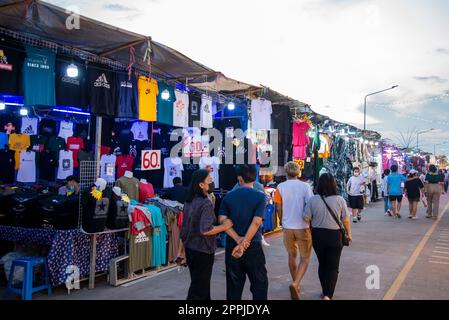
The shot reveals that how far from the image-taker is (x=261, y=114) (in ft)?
33.9

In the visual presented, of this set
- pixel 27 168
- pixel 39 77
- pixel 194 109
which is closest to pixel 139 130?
pixel 194 109

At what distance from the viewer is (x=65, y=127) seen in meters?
10.3

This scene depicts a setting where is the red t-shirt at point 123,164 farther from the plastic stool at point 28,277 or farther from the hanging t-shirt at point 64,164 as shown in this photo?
the plastic stool at point 28,277

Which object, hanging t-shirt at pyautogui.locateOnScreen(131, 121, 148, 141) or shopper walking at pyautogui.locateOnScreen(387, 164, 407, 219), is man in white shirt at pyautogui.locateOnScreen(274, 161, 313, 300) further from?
shopper walking at pyautogui.locateOnScreen(387, 164, 407, 219)

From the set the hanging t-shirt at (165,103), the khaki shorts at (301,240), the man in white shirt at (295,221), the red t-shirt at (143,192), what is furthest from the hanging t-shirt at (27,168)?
the khaki shorts at (301,240)

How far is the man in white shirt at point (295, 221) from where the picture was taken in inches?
215

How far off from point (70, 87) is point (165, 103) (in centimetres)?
218

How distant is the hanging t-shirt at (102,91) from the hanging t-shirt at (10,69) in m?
1.11

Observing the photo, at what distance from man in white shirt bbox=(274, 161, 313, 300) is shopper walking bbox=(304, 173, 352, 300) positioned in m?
0.19

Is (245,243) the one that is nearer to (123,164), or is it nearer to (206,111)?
(206,111)

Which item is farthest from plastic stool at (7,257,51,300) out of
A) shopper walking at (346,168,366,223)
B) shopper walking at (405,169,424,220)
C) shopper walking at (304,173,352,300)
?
shopper walking at (405,169,424,220)
